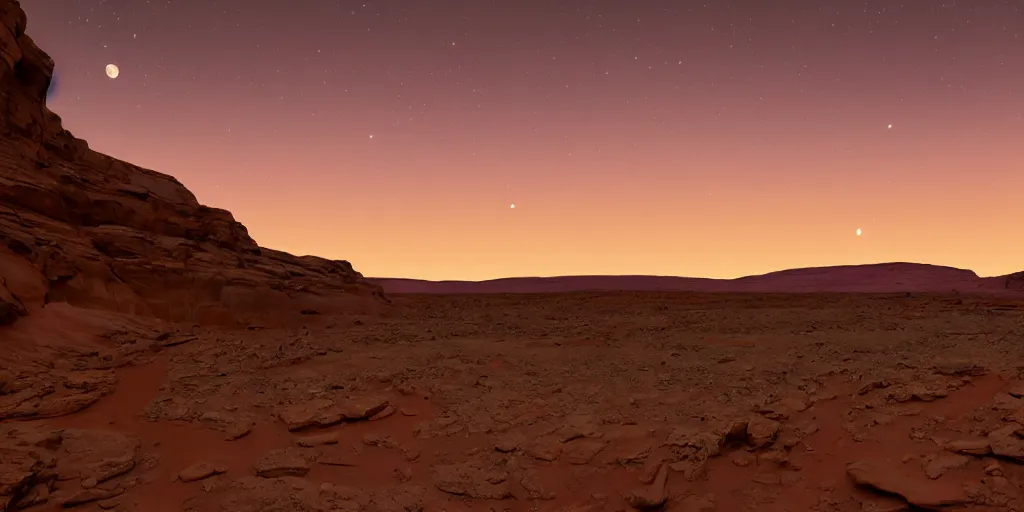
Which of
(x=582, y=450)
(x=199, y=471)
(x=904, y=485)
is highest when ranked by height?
(x=904, y=485)

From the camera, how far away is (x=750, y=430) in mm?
5668

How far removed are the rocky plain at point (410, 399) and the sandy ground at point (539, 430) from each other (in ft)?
0.10

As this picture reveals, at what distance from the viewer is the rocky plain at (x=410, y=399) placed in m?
4.87

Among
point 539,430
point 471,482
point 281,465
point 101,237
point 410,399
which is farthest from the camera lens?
point 101,237

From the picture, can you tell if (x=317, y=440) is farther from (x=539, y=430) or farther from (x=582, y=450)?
(x=582, y=450)

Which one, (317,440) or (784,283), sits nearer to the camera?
(317,440)

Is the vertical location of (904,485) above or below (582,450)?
above

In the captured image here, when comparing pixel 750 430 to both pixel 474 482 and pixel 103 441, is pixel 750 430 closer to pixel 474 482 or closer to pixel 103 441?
pixel 474 482

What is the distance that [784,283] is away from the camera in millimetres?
41406

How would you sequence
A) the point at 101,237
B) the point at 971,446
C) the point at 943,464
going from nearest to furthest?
the point at 943,464 → the point at 971,446 → the point at 101,237

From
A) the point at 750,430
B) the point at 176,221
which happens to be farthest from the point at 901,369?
the point at 176,221

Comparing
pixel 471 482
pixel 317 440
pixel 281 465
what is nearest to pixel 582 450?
pixel 471 482

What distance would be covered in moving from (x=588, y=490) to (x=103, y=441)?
5.31m

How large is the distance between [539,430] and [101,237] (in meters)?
12.1
